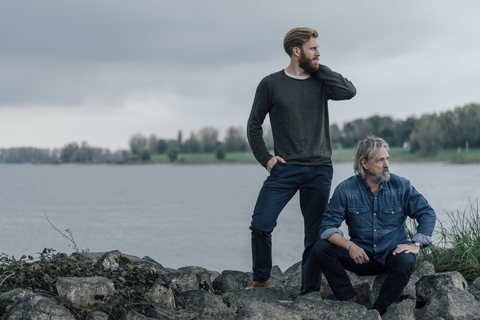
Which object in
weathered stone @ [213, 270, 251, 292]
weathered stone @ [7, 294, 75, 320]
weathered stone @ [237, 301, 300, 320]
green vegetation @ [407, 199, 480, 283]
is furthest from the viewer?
green vegetation @ [407, 199, 480, 283]

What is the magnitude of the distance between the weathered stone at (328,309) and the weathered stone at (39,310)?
1.51 metres

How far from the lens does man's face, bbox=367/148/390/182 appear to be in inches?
133

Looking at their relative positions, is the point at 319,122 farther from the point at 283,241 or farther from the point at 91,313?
the point at 283,241

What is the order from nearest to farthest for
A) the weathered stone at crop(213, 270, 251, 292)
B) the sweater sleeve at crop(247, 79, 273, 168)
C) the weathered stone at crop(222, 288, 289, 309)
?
the weathered stone at crop(222, 288, 289, 309)
the sweater sleeve at crop(247, 79, 273, 168)
the weathered stone at crop(213, 270, 251, 292)

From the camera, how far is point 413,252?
10.9 ft

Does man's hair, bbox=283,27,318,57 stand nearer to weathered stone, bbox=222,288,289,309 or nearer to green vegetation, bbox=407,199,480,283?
weathered stone, bbox=222,288,289,309

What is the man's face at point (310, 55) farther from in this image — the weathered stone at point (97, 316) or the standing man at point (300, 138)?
the weathered stone at point (97, 316)

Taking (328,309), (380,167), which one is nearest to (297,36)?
(380,167)

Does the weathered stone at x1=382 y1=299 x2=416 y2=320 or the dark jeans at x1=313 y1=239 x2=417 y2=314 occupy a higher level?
the dark jeans at x1=313 y1=239 x2=417 y2=314

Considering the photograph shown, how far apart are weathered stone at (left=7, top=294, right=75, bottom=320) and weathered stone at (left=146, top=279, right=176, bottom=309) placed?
0.58m

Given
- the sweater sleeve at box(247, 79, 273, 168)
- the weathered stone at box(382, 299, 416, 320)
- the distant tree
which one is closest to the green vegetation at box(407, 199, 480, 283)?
the weathered stone at box(382, 299, 416, 320)

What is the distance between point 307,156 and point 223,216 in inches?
684

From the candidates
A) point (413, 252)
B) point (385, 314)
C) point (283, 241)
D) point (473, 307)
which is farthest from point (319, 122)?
point (283, 241)

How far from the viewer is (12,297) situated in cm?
302
